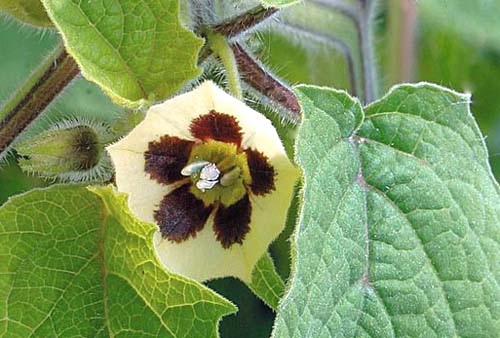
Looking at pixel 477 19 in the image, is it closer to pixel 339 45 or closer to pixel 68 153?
pixel 339 45

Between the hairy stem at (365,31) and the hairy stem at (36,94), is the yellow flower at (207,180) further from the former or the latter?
the hairy stem at (365,31)

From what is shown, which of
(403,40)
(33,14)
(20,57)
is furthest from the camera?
(403,40)

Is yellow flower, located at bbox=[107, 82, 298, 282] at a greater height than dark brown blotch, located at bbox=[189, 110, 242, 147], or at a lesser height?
lesser

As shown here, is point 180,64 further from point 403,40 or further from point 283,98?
point 403,40

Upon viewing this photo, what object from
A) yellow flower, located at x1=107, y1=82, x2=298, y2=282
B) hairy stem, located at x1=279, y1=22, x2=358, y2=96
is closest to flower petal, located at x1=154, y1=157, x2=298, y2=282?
yellow flower, located at x1=107, y1=82, x2=298, y2=282

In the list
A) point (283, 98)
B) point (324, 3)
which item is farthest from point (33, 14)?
point (324, 3)

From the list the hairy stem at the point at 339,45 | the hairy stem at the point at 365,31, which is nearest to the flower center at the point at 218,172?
the hairy stem at the point at 339,45

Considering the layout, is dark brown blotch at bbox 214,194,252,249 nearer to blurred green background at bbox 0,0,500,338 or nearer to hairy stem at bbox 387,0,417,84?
blurred green background at bbox 0,0,500,338

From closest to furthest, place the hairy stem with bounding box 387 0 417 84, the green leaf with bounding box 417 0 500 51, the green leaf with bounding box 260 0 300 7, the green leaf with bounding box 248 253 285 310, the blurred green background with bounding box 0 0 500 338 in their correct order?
the green leaf with bounding box 260 0 300 7 < the green leaf with bounding box 248 253 285 310 < the blurred green background with bounding box 0 0 500 338 < the green leaf with bounding box 417 0 500 51 < the hairy stem with bounding box 387 0 417 84
